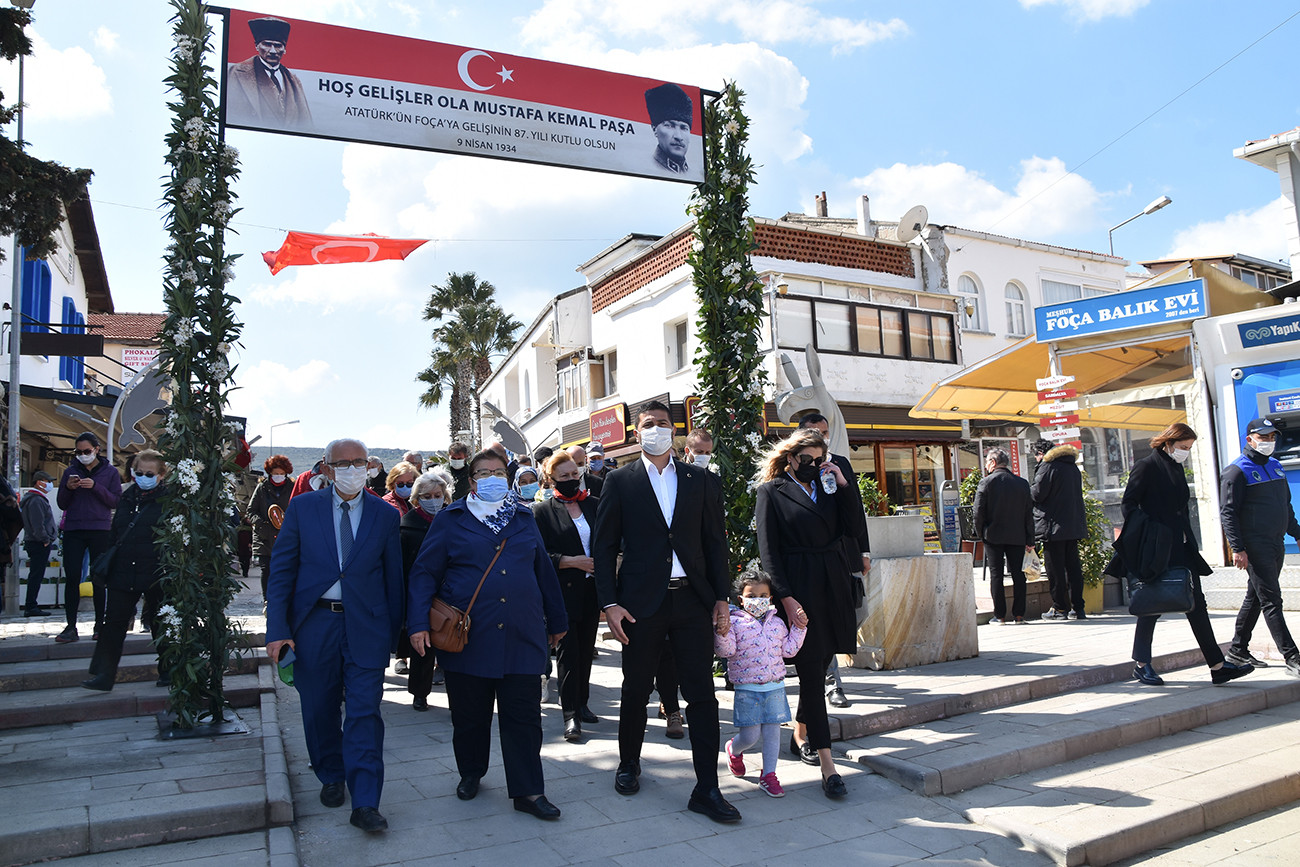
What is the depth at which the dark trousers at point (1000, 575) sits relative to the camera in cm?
1032

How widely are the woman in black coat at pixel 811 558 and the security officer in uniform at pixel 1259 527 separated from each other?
Result: 363 cm

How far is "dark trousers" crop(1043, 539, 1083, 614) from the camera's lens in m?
10.4

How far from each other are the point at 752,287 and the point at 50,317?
62.0 feet

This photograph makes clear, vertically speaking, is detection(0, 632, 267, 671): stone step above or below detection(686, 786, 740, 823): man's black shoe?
above

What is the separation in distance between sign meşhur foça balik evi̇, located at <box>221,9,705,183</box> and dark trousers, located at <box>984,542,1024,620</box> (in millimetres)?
5566

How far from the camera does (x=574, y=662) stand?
611cm

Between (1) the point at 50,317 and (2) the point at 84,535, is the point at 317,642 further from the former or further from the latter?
(1) the point at 50,317

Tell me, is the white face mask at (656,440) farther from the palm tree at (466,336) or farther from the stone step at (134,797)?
the palm tree at (466,336)

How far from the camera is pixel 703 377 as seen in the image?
7.73 meters

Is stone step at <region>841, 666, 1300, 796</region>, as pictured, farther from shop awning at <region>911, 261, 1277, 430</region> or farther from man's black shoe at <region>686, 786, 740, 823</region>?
shop awning at <region>911, 261, 1277, 430</region>

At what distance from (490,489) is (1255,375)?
11909 millimetres

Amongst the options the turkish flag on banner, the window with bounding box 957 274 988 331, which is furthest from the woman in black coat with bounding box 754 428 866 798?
the window with bounding box 957 274 988 331

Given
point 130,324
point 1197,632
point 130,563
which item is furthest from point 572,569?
point 130,324

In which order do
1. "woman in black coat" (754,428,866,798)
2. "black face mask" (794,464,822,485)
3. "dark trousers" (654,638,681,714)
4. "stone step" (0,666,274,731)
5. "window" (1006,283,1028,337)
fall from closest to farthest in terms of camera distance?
"woman in black coat" (754,428,866,798) < "black face mask" (794,464,822,485) < "dark trousers" (654,638,681,714) < "stone step" (0,666,274,731) < "window" (1006,283,1028,337)
